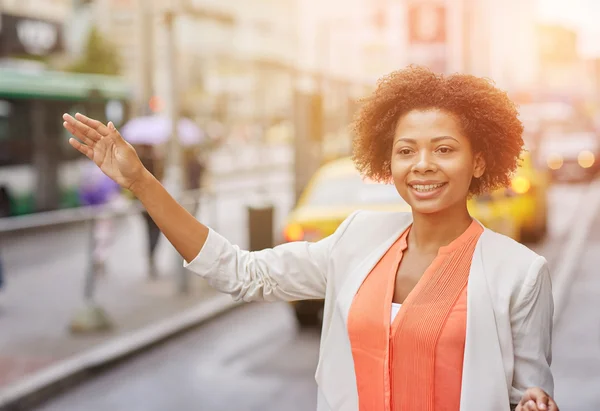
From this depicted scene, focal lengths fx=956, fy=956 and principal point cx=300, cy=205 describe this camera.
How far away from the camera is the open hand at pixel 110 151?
2.45 m

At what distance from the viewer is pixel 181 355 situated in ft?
26.3

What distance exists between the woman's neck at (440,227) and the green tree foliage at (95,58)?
3875cm

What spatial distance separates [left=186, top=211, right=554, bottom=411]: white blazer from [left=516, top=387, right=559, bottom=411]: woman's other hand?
53 millimetres

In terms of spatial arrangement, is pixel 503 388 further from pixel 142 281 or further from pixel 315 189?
pixel 142 281

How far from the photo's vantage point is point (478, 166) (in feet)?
8.26

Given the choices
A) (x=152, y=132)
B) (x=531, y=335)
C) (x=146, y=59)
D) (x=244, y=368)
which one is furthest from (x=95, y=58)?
(x=531, y=335)

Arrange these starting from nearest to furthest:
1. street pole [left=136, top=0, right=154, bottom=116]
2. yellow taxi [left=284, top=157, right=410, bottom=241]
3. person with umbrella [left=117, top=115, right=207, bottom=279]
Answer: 1. yellow taxi [left=284, top=157, right=410, bottom=241]
2. person with umbrella [left=117, top=115, right=207, bottom=279]
3. street pole [left=136, top=0, right=154, bottom=116]

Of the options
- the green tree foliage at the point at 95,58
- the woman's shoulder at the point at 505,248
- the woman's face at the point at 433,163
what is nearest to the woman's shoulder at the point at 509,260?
the woman's shoulder at the point at 505,248

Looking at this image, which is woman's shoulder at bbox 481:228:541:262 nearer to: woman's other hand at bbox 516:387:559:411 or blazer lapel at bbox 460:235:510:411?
blazer lapel at bbox 460:235:510:411

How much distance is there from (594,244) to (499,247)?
12.8m

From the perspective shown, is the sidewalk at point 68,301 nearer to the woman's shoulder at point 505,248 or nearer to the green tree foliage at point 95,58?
the woman's shoulder at point 505,248

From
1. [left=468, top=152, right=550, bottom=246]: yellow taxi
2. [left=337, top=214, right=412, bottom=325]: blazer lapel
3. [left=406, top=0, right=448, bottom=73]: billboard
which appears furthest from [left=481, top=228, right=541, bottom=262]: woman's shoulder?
[left=406, top=0, right=448, bottom=73]: billboard

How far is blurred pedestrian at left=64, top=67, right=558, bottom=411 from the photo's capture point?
2.24m

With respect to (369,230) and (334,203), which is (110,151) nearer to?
(369,230)
